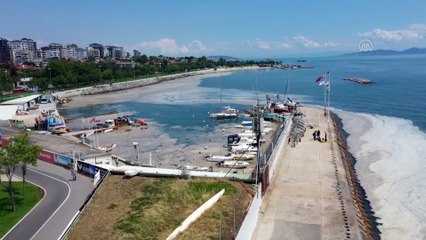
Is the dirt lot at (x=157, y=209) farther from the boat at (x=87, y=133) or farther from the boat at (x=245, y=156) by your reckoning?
the boat at (x=87, y=133)

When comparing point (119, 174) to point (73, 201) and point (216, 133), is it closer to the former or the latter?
point (73, 201)

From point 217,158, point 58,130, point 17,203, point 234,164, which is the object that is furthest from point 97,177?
point 58,130

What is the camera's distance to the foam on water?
23922 mm

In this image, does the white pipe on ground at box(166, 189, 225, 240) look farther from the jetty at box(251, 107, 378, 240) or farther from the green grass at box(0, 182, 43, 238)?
the green grass at box(0, 182, 43, 238)

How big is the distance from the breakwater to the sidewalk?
1.77ft

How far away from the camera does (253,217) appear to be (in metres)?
21.1

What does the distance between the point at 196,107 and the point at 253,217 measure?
56399 millimetres

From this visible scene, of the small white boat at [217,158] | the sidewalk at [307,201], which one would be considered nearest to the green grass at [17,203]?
the sidewalk at [307,201]

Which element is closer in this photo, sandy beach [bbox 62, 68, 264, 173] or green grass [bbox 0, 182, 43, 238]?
green grass [bbox 0, 182, 43, 238]

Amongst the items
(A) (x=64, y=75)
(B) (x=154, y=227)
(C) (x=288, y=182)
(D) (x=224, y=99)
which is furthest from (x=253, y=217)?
(A) (x=64, y=75)

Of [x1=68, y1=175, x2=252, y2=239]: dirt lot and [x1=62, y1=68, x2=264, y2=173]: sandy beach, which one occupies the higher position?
[x1=68, y1=175, x2=252, y2=239]: dirt lot

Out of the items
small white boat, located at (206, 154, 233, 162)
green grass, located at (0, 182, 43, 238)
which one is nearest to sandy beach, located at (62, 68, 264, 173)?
small white boat, located at (206, 154, 233, 162)

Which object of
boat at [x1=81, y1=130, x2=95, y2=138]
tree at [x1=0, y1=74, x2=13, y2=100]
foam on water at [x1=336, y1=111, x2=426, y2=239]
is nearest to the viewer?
foam on water at [x1=336, y1=111, x2=426, y2=239]

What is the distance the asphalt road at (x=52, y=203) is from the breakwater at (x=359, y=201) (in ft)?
55.3
